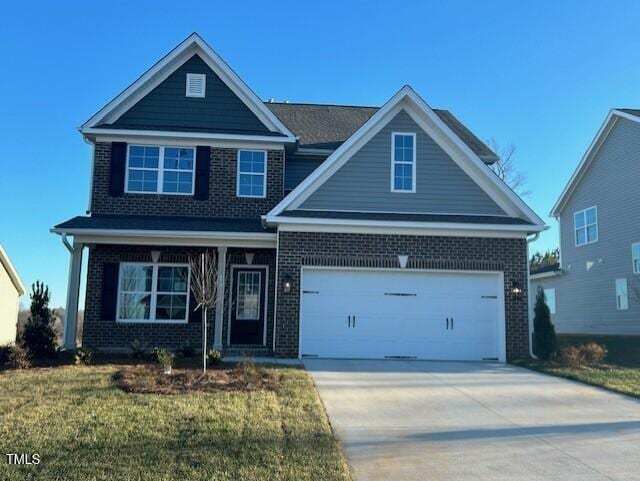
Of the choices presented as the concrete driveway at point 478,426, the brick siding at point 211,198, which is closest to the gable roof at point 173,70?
the brick siding at point 211,198

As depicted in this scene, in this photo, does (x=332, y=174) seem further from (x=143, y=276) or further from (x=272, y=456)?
(x=272, y=456)

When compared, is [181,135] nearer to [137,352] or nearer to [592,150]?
[137,352]

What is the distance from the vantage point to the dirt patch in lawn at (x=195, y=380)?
9125 millimetres

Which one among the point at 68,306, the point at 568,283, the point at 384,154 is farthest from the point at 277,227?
the point at 568,283

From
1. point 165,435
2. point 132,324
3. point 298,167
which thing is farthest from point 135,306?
point 165,435

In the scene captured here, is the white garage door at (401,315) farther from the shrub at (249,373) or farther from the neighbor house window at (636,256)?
the neighbor house window at (636,256)

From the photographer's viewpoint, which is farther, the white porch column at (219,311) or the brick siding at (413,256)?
the white porch column at (219,311)

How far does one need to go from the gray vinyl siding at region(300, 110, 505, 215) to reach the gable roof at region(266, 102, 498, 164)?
9.62ft

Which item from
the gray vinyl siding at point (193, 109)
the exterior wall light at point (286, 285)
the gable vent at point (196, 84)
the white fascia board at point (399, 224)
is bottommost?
the exterior wall light at point (286, 285)

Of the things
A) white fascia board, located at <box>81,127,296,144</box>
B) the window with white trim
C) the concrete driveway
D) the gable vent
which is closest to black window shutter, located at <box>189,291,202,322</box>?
white fascia board, located at <box>81,127,296,144</box>

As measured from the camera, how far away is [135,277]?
15.7 metres

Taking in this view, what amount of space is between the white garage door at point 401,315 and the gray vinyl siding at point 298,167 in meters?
4.43

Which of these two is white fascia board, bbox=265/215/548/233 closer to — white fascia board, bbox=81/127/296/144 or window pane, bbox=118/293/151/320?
white fascia board, bbox=81/127/296/144

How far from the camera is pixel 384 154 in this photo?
14906 mm
